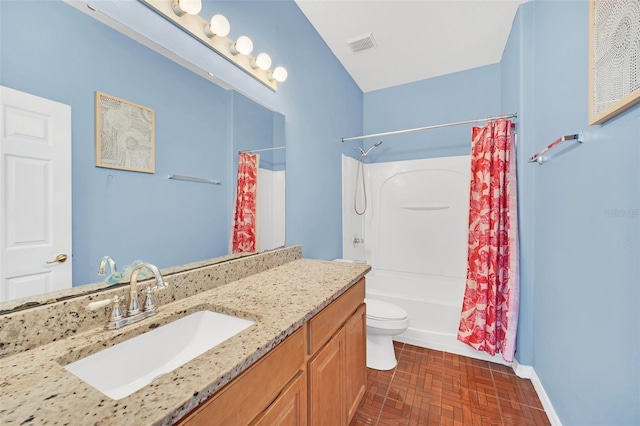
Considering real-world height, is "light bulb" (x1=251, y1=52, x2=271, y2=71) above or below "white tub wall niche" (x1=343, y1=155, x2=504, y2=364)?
above

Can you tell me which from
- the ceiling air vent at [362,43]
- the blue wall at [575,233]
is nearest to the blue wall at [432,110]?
the blue wall at [575,233]

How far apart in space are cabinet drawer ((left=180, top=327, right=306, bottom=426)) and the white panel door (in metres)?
0.59

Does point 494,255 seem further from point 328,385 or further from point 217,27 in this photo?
point 217,27

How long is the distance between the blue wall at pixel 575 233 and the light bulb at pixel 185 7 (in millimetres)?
1637

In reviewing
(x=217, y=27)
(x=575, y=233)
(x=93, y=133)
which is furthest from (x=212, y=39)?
(x=575, y=233)

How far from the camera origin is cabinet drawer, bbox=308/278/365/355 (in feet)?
3.22

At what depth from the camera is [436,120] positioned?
2883 mm

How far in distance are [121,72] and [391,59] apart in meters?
2.40

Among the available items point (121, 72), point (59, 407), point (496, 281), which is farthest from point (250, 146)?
point (496, 281)

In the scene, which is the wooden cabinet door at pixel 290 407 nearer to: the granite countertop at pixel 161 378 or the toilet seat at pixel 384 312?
the granite countertop at pixel 161 378

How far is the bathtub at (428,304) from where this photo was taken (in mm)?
2219

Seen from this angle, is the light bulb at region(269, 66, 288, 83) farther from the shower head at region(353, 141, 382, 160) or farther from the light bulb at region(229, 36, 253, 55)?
the shower head at region(353, 141, 382, 160)

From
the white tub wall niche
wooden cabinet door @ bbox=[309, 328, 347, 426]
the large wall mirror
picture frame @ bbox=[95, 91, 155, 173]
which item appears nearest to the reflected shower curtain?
the white tub wall niche

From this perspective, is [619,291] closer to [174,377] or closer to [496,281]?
[496,281]
